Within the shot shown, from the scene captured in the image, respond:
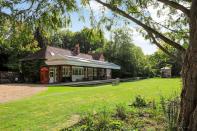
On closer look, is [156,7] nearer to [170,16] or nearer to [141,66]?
[170,16]

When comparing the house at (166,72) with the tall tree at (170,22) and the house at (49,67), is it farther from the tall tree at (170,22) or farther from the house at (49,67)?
the tall tree at (170,22)

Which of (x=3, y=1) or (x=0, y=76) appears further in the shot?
(x=0, y=76)

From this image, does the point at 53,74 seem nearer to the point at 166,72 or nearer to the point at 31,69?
the point at 31,69

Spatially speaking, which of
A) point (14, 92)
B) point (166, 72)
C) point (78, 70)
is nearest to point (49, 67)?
point (78, 70)

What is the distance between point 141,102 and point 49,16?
18.1 feet

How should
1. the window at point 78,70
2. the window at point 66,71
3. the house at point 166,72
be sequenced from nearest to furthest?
1. the window at point 66,71
2. the window at point 78,70
3. the house at point 166,72

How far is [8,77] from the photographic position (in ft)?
144

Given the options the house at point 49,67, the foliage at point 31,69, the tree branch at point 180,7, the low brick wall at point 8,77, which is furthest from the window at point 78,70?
the tree branch at point 180,7

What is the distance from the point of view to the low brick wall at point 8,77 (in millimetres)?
42812

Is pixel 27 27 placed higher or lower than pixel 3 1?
lower

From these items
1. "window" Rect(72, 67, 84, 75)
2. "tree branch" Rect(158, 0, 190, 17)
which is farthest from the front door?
"tree branch" Rect(158, 0, 190, 17)

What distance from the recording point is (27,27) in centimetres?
872

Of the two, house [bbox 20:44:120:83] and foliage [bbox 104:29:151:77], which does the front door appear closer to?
house [bbox 20:44:120:83]

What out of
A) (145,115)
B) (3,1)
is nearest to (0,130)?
(3,1)
